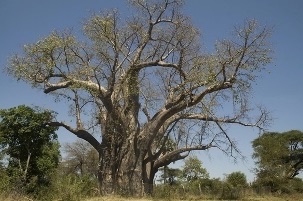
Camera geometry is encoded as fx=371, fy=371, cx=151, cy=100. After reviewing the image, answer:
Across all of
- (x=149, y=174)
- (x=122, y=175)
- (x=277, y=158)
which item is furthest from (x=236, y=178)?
(x=122, y=175)

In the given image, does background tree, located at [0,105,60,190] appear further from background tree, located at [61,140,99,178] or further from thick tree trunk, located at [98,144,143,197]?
Answer: background tree, located at [61,140,99,178]

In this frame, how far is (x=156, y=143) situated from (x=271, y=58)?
23.8 ft

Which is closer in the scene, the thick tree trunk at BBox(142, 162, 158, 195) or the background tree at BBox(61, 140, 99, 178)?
the thick tree trunk at BBox(142, 162, 158, 195)

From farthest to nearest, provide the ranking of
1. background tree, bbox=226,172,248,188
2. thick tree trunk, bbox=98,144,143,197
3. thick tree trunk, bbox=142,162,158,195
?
background tree, bbox=226,172,248,188 < thick tree trunk, bbox=142,162,158,195 < thick tree trunk, bbox=98,144,143,197

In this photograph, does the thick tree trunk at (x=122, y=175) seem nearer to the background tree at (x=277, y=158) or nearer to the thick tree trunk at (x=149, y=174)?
the thick tree trunk at (x=149, y=174)

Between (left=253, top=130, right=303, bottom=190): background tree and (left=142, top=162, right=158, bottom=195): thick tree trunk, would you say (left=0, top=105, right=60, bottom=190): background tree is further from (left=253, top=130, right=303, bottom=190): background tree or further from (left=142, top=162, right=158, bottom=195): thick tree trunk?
(left=253, top=130, right=303, bottom=190): background tree

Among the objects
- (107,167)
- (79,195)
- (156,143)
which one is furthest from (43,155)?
(79,195)

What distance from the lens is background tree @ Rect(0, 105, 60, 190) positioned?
18.8m

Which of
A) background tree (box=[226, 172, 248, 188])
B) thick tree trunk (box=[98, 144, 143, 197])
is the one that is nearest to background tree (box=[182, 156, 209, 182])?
background tree (box=[226, 172, 248, 188])

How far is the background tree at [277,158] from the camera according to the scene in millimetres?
26005

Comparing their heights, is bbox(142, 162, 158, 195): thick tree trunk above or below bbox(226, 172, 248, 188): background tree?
below

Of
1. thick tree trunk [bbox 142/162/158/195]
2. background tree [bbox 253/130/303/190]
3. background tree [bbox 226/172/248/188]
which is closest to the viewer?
thick tree trunk [bbox 142/162/158/195]

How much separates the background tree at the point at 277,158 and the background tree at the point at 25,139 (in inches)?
600

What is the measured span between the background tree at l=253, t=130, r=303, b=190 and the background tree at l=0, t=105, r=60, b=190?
50.0 ft
